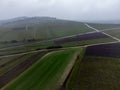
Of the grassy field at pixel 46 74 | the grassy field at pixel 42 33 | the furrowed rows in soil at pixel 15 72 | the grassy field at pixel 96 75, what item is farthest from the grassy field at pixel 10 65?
the grassy field at pixel 42 33

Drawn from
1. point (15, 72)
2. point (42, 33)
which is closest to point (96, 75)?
point (15, 72)

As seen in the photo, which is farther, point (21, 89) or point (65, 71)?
point (65, 71)

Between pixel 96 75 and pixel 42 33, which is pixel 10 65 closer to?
pixel 96 75

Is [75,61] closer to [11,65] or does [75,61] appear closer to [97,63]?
[97,63]

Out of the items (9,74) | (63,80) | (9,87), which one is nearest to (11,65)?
(9,74)

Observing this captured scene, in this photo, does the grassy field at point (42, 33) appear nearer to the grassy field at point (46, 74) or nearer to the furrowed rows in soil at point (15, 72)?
the furrowed rows in soil at point (15, 72)

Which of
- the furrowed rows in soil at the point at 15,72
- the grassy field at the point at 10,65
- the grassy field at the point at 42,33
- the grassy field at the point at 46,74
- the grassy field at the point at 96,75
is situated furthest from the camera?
the grassy field at the point at 42,33
